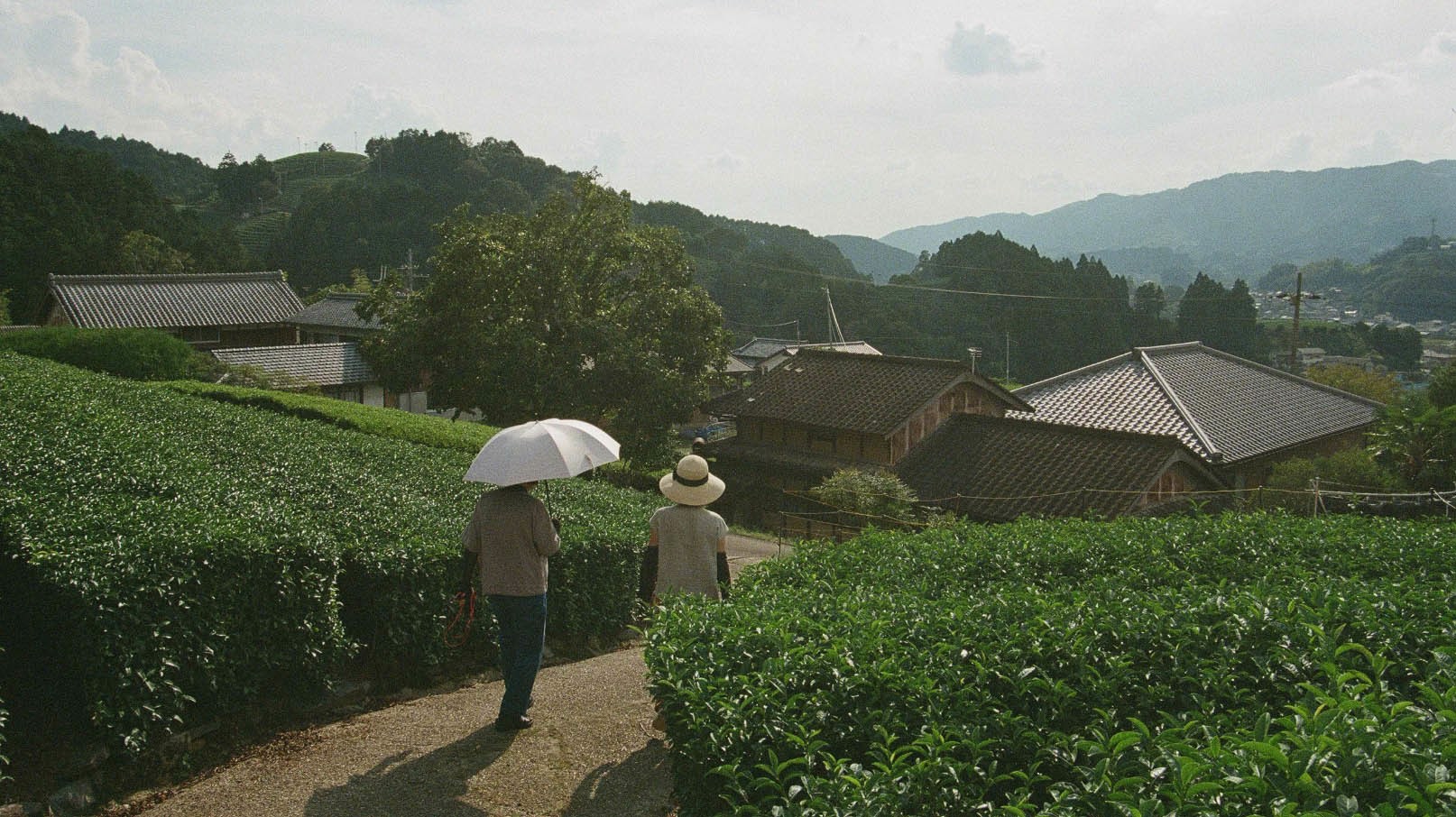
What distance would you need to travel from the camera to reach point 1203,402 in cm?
2877

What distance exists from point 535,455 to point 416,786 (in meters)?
2.18

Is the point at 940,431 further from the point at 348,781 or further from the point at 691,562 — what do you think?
the point at 348,781

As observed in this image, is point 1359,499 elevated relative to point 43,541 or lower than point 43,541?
lower

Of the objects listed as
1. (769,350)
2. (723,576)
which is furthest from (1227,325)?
(723,576)

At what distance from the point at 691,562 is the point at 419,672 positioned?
2717mm

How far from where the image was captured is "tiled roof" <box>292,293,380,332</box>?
47.2 metres

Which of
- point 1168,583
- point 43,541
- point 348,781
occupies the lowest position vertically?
point 348,781

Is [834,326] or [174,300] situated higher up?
[174,300]

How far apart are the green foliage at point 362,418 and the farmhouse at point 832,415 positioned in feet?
34.7

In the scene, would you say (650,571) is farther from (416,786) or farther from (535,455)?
(416,786)

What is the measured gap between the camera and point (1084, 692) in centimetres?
467

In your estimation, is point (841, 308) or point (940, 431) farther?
point (841, 308)

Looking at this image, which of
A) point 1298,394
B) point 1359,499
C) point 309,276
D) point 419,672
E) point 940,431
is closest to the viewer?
point 419,672

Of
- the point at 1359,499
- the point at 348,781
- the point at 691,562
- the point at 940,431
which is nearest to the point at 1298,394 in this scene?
the point at 940,431
